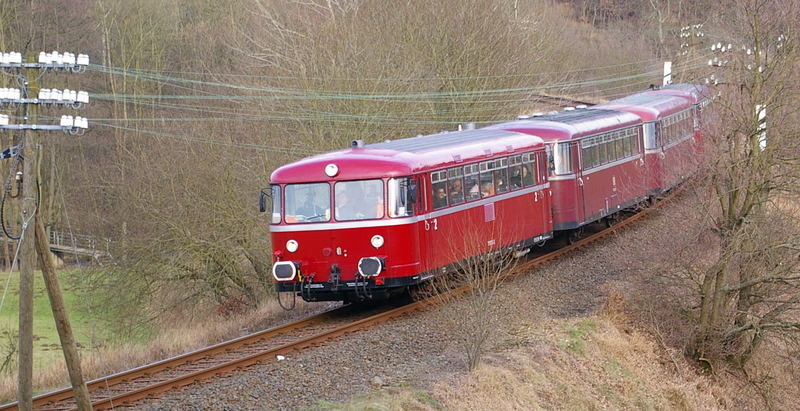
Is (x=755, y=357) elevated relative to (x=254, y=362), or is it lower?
lower

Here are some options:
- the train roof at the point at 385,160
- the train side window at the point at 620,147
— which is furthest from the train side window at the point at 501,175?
the train side window at the point at 620,147

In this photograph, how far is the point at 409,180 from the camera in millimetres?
16453

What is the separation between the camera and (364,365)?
45.8ft

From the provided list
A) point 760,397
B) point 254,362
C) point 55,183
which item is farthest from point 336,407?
point 55,183

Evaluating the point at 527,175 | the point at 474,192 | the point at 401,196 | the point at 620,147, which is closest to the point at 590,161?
the point at 620,147

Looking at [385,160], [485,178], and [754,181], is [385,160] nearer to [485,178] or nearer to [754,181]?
[485,178]

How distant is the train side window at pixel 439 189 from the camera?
17.3m

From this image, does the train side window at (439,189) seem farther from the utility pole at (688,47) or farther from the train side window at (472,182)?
the utility pole at (688,47)

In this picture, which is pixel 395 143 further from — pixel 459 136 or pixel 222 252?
pixel 222 252

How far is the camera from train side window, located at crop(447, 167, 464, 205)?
704 inches

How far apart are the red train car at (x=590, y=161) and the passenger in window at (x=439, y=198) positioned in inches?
233

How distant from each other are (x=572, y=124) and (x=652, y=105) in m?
6.94

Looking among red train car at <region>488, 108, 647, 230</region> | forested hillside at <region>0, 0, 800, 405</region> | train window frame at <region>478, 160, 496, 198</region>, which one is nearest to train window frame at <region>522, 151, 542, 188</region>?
red train car at <region>488, 108, 647, 230</region>

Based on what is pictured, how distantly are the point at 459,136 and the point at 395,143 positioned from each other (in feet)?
6.52
